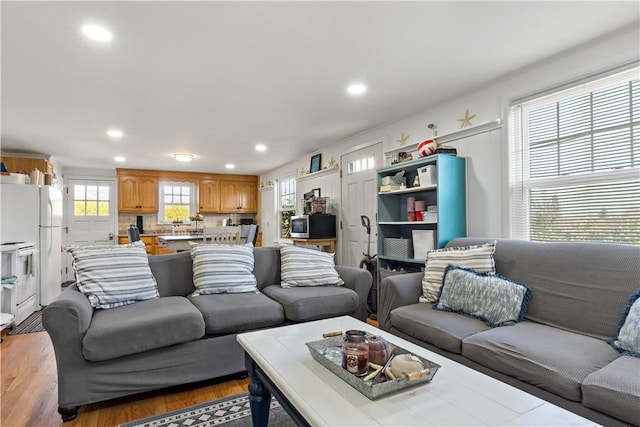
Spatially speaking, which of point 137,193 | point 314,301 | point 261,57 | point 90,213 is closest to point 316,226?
point 314,301

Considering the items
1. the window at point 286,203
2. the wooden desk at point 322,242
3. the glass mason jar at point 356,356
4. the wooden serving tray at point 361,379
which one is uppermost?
the window at point 286,203

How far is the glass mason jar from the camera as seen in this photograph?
4.15 feet

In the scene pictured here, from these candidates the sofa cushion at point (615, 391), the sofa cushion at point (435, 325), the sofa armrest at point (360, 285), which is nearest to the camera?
the sofa cushion at point (615, 391)

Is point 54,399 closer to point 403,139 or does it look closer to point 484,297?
point 484,297

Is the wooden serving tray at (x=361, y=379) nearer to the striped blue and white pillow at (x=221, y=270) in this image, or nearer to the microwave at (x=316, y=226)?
the striped blue and white pillow at (x=221, y=270)

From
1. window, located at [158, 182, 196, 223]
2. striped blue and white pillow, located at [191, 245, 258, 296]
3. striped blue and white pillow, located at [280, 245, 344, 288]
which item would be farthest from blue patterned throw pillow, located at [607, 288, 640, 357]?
window, located at [158, 182, 196, 223]

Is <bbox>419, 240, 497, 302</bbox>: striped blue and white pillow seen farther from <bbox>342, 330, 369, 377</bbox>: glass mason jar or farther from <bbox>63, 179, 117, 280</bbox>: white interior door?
<bbox>63, 179, 117, 280</bbox>: white interior door

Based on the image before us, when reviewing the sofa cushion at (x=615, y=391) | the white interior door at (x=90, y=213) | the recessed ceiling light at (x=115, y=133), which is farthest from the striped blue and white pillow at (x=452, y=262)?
the white interior door at (x=90, y=213)

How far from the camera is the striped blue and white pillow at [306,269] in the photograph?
10.0ft

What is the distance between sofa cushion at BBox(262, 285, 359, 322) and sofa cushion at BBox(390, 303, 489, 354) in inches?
17.1

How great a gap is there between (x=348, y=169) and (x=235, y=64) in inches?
103

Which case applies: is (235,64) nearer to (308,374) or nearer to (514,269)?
(308,374)

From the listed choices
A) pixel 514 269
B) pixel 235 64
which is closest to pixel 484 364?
pixel 514 269

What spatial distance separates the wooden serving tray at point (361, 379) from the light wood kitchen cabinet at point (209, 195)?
6877 mm
